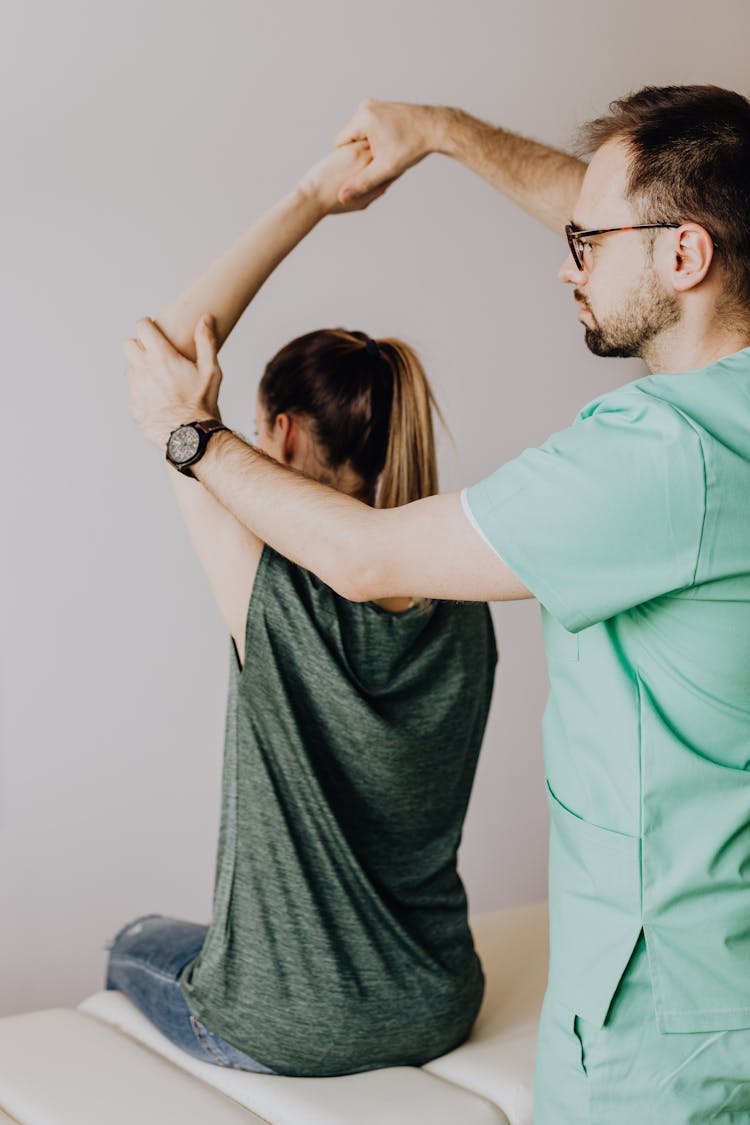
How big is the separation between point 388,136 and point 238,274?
299 mm

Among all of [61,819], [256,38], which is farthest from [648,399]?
[256,38]

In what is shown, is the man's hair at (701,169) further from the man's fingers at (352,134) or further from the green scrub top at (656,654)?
the man's fingers at (352,134)

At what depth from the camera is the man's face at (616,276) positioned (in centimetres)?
122

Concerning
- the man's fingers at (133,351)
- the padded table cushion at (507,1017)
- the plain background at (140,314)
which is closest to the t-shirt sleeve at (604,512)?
the man's fingers at (133,351)

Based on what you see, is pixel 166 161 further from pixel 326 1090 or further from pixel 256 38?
pixel 326 1090

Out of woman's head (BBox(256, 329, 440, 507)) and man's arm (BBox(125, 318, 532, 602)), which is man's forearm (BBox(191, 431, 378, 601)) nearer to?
man's arm (BBox(125, 318, 532, 602))

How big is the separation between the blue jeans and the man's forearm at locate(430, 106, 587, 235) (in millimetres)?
1226

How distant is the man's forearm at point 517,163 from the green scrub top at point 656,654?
27.0 inches

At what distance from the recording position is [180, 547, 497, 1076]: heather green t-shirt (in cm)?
162

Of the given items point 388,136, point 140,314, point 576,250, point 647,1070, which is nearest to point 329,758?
point 647,1070

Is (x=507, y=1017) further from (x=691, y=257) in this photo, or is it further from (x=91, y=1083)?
(x=691, y=257)

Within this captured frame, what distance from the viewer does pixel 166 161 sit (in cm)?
278

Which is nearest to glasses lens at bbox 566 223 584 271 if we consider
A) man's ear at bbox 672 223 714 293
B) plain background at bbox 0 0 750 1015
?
man's ear at bbox 672 223 714 293

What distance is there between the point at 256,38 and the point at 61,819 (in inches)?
75.2
